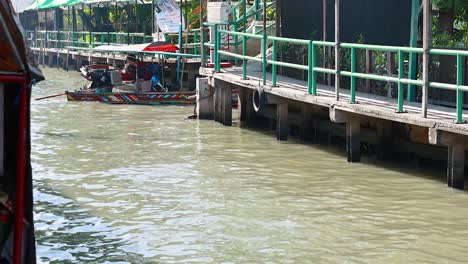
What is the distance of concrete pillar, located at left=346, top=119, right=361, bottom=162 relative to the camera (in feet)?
50.9

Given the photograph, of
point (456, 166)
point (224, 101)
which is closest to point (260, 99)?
point (224, 101)

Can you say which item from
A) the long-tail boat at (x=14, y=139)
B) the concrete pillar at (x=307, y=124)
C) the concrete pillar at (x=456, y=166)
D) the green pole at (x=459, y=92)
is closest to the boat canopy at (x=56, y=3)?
the concrete pillar at (x=307, y=124)

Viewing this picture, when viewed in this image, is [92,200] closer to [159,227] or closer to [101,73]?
[159,227]

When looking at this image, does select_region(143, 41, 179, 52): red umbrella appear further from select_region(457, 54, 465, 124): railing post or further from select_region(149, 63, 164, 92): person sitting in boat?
select_region(457, 54, 465, 124): railing post

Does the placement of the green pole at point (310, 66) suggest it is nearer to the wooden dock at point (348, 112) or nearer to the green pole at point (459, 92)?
the wooden dock at point (348, 112)

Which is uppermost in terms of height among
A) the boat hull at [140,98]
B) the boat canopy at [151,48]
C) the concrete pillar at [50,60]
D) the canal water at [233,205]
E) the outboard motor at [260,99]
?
the boat canopy at [151,48]

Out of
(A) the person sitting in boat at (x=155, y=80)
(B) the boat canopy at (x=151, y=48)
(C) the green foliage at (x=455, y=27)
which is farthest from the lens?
(A) the person sitting in boat at (x=155, y=80)

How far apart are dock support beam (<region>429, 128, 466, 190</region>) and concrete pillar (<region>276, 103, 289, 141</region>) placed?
545cm

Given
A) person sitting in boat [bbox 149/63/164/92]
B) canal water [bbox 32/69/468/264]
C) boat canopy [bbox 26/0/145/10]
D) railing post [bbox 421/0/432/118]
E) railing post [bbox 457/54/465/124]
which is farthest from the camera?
boat canopy [bbox 26/0/145/10]

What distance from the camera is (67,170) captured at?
15.9 meters

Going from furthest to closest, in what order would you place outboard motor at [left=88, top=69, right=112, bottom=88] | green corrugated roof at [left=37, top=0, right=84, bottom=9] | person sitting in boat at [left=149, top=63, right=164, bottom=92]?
green corrugated roof at [left=37, top=0, right=84, bottom=9]
outboard motor at [left=88, top=69, right=112, bottom=88]
person sitting in boat at [left=149, top=63, right=164, bottom=92]

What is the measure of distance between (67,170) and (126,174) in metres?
1.10

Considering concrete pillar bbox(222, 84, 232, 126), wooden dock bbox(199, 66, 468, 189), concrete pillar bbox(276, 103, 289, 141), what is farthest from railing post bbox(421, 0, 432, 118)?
concrete pillar bbox(222, 84, 232, 126)

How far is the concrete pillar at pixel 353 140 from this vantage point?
50.9 ft
